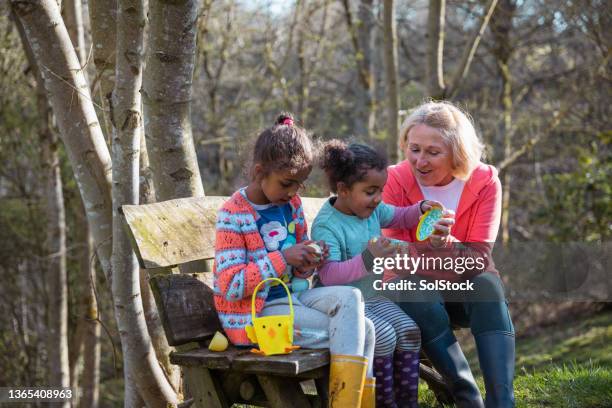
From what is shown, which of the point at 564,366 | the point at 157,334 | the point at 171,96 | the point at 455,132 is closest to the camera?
the point at 455,132

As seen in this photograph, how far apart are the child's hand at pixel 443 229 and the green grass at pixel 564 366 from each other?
3.24ft

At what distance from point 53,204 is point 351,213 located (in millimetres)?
4129

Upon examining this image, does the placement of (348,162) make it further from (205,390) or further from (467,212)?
(205,390)

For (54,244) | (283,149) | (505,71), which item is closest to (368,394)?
(283,149)

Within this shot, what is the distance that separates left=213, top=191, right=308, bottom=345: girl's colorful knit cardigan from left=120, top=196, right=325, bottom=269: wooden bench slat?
0.89 ft

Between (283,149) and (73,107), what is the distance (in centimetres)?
125

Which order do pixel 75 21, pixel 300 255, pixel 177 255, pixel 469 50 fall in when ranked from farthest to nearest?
→ pixel 469 50 < pixel 75 21 < pixel 177 255 < pixel 300 255

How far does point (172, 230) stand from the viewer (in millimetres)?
2949

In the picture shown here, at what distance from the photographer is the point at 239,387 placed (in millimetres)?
2709

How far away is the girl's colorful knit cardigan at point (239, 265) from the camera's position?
8.39 ft

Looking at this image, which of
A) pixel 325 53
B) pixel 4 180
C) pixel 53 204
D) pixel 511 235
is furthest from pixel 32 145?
pixel 511 235

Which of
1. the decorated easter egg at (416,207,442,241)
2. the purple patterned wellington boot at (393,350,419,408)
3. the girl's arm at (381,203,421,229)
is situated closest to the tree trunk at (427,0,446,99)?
the girl's arm at (381,203,421,229)

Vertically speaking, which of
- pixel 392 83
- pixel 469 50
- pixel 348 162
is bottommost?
pixel 348 162

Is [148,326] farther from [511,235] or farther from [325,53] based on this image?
[511,235]
